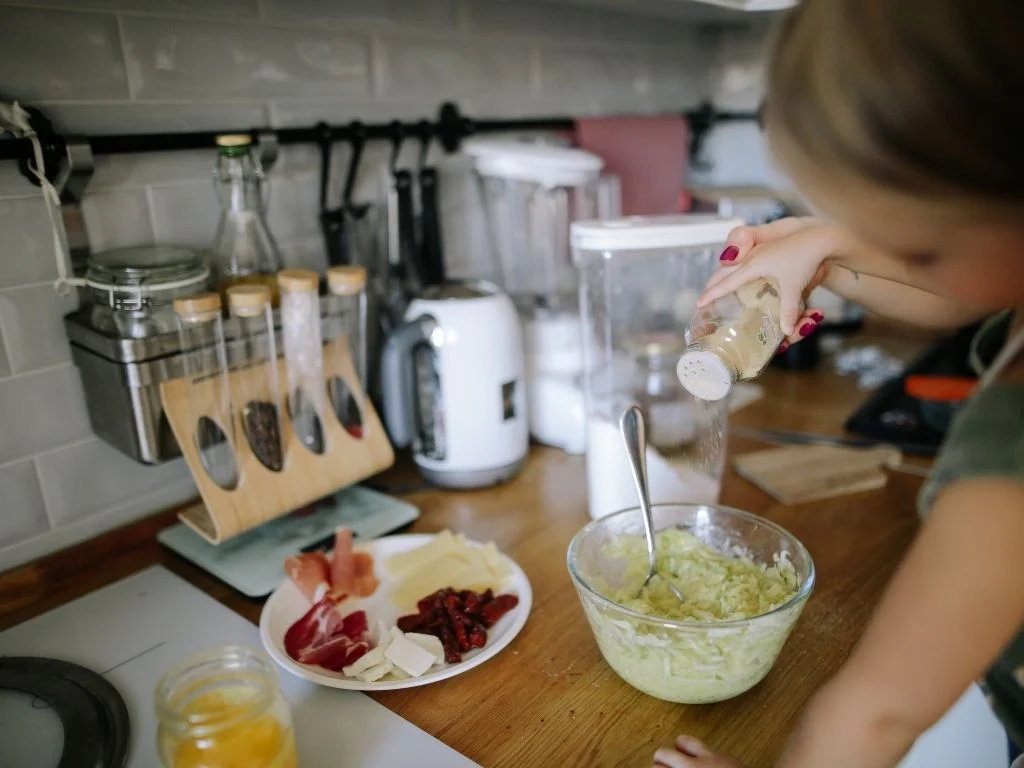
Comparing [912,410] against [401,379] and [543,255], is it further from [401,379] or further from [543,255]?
[401,379]

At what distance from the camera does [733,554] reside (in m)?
0.77

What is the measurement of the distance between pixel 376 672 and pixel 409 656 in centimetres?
3

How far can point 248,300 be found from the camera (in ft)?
2.69

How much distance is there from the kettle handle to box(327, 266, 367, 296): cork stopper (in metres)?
0.08

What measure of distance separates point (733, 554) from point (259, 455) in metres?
0.51

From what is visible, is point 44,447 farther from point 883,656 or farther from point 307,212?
point 883,656

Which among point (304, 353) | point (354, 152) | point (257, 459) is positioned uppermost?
point (354, 152)

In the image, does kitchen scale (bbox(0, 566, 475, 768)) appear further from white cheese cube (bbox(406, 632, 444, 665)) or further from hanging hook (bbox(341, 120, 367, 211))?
hanging hook (bbox(341, 120, 367, 211))

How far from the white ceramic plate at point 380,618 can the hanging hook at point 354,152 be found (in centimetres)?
45

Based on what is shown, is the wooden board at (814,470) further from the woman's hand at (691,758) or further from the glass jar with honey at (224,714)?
the glass jar with honey at (224,714)

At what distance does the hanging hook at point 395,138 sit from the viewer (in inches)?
42.6

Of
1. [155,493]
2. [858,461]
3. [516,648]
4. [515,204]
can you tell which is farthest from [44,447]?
[858,461]

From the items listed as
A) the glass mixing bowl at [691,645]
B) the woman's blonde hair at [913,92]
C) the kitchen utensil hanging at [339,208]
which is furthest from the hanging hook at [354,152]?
the woman's blonde hair at [913,92]

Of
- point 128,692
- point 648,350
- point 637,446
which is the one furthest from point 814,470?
point 128,692
